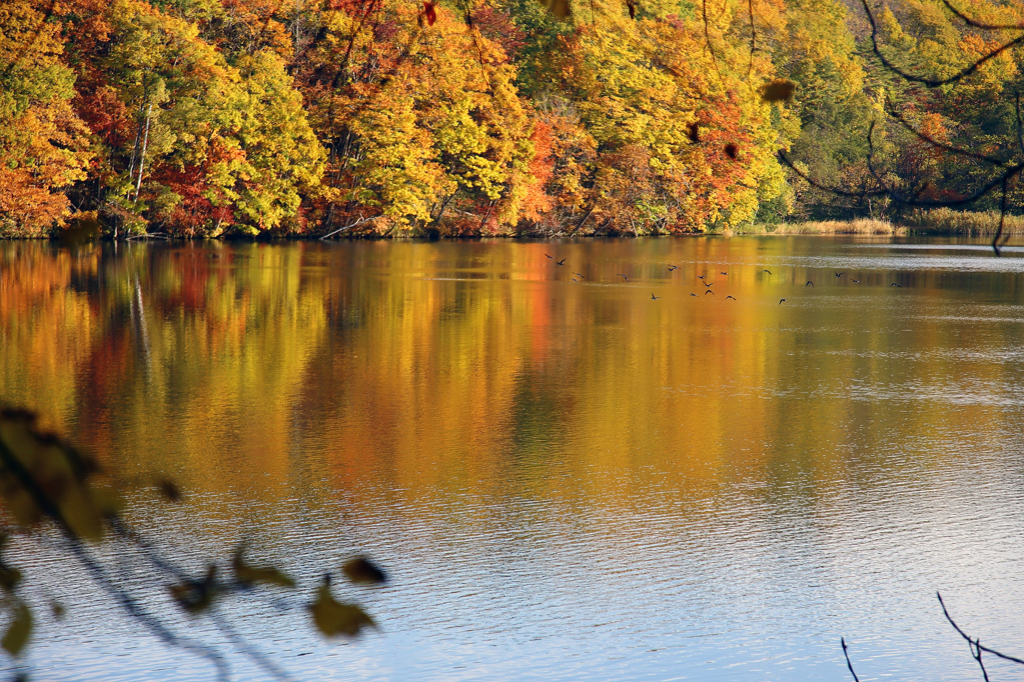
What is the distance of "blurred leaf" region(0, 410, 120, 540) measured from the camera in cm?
141

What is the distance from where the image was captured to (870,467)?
7.87 m

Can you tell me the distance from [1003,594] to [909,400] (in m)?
5.33

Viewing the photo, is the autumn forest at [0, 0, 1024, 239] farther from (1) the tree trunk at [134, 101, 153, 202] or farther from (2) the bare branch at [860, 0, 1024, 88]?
(2) the bare branch at [860, 0, 1024, 88]

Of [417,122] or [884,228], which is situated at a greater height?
[417,122]

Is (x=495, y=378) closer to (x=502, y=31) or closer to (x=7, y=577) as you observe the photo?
(x=7, y=577)

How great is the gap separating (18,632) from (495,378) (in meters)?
10.1

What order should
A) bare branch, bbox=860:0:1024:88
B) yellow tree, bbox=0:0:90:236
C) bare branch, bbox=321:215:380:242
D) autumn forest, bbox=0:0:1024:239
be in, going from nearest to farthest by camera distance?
1. bare branch, bbox=860:0:1024:88
2. yellow tree, bbox=0:0:90:236
3. autumn forest, bbox=0:0:1024:239
4. bare branch, bbox=321:215:380:242

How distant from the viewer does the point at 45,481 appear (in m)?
1.41

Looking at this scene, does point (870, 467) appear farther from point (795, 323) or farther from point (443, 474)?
point (795, 323)

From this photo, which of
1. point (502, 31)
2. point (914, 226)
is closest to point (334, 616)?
point (502, 31)

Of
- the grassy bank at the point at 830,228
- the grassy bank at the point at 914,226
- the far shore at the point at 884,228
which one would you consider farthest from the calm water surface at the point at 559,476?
the grassy bank at the point at 914,226

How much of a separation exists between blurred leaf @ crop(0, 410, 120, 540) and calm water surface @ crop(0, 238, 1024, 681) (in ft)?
7.11

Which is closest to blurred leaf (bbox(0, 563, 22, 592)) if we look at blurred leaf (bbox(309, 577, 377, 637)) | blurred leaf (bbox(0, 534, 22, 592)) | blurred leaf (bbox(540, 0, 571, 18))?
blurred leaf (bbox(0, 534, 22, 592))

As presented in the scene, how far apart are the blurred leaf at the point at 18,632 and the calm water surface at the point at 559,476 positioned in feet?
7.08
